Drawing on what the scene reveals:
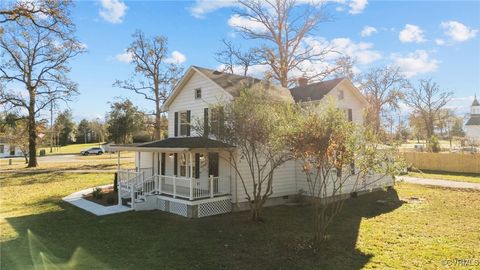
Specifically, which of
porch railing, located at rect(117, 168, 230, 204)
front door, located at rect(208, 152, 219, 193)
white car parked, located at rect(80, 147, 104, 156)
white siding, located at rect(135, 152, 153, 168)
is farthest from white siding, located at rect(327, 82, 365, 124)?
white car parked, located at rect(80, 147, 104, 156)

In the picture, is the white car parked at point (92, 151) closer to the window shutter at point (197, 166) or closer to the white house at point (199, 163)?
the white house at point (199, 163)

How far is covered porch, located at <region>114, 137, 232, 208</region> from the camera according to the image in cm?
1393

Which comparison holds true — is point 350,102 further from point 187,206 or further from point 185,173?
point 187,206

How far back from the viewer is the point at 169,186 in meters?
A: 17.8

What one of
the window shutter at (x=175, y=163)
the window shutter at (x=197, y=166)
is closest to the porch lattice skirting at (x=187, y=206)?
the window shutter at (x=197, y=166)

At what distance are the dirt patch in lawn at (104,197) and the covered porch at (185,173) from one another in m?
0.57

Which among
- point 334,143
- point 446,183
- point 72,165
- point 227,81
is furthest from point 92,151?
point 334,143

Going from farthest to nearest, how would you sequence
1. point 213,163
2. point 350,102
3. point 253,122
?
1. point 350,102
2. point 213,163
3. point 253,122

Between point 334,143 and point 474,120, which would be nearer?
point 334,143

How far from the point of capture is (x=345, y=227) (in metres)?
11.9

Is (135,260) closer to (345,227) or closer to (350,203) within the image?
(345,227)

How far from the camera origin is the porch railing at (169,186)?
1445 centimetres

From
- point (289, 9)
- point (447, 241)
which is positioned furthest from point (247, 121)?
point (289, 9)

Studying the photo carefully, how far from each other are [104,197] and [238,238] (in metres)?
10.0
